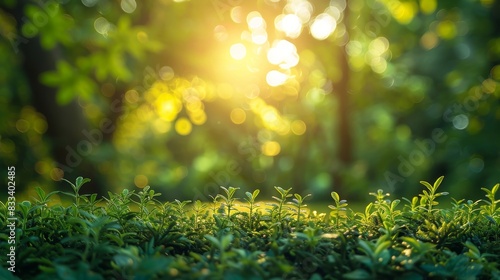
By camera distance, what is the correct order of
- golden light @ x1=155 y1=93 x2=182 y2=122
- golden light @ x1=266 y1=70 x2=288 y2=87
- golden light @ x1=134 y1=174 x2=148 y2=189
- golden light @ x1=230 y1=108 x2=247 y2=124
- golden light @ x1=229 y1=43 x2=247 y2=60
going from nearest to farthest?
1. golden light @ x1=229 y1=43 x2=247 y2=60
2. golden light @ x1=266 y1=70 x2=288 y2=87
3. golden light @ x1=155 y1=93 x2=182 y2=122
4. golden light @ x1=230 y1=108 x2=247 y2=124
5. golden light @ x1=134 y1=174 x2=148 y2=189

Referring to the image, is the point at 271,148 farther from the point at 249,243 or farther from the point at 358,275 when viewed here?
the point at 358,275

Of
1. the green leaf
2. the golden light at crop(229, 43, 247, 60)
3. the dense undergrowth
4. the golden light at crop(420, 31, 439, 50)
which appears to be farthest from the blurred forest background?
the green leaf

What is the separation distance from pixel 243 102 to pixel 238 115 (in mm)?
414

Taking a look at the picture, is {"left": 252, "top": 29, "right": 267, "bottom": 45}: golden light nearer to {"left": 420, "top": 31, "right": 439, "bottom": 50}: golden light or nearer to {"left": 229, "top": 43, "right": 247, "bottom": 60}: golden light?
{"left": 229, "top": 43, "right": 247, "bottom": 60}: golden light

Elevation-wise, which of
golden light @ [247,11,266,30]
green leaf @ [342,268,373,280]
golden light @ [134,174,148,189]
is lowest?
green leaf @ [342,268,373,280]

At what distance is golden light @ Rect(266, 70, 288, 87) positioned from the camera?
10344 millimetres

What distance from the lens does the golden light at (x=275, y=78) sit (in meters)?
10.3

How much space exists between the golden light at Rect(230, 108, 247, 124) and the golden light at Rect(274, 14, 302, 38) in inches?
68.5

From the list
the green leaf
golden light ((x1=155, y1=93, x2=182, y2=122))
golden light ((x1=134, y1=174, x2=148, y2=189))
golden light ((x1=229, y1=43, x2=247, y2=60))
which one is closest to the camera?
the green leaf

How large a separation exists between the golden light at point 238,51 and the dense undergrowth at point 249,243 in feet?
25.6

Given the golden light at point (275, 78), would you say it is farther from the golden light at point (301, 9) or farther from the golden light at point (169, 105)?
the golden light at point (169, 105)

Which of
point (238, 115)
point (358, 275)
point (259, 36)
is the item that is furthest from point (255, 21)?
point (358, 275)

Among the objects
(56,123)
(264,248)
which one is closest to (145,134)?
(56,123)

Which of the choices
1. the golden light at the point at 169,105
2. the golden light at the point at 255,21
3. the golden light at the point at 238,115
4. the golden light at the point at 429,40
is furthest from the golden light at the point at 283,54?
the golden light at the point at 429,40
